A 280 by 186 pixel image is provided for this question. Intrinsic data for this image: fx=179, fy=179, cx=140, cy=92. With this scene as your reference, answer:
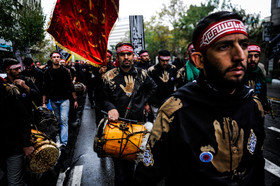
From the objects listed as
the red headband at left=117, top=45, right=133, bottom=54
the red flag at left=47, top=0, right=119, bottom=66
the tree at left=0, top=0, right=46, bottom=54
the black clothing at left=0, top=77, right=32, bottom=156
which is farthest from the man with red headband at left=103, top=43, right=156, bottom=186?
the tree at left=0, top=0, right=46, bottom=54

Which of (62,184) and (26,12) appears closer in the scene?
(62,184)

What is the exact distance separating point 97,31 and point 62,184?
2742 millimetres

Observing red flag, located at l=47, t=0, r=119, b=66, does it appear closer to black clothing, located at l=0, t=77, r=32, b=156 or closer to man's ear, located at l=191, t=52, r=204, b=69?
black clothing, located at l=0, t=77, r=32, b=156

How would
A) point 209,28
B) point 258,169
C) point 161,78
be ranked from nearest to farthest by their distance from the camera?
point 209,28
point 258,169
point 161,78

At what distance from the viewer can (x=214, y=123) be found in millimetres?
1095

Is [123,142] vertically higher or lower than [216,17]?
lower

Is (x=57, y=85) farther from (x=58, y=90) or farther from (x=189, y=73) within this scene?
(x=189, y=73)

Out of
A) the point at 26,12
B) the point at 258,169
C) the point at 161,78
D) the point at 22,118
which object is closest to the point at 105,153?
the point at 22,118

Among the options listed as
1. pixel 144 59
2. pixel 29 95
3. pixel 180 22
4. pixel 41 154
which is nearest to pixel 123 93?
pixel 41 154

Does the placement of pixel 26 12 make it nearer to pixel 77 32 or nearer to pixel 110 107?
pixel 77 32

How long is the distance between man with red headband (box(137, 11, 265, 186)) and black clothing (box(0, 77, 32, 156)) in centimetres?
195

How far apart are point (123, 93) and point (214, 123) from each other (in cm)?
202

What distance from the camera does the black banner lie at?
733 centimetres

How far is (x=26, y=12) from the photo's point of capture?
11828 mm
